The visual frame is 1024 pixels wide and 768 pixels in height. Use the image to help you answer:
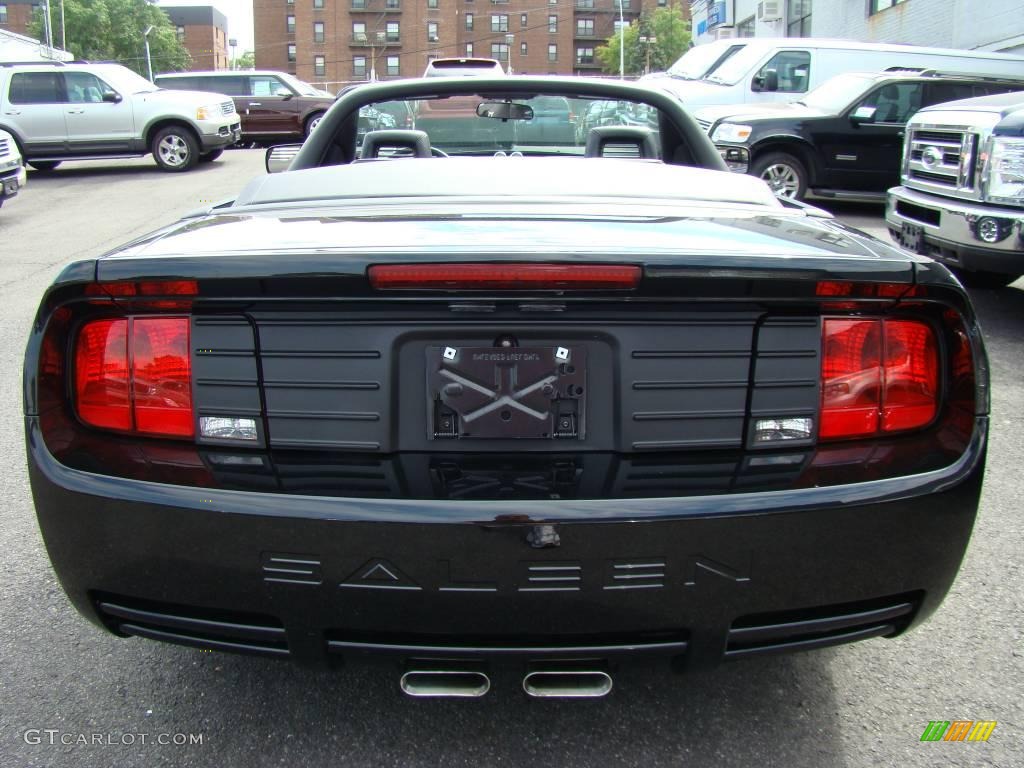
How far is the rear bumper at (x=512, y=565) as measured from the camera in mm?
1824

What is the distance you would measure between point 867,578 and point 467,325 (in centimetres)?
96

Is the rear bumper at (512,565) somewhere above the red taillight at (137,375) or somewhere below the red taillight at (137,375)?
below

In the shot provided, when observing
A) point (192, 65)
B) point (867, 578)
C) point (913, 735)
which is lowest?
point (913, 735)

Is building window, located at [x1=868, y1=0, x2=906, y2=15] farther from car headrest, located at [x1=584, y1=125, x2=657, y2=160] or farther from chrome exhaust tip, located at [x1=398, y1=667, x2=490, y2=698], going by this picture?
chrome exhaust tip, located at [x1=398, y1=667, x2=490, y2=698]

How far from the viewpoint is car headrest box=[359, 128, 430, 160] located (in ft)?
12.1

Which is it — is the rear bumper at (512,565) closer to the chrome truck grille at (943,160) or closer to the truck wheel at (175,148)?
the chrome truck grille at (943,160)

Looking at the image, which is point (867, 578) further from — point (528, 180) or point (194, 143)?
point (194, 143)

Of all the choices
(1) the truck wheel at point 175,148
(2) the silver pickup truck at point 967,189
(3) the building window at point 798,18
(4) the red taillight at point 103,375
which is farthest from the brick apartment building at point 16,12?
(4) the red taillight at point 103,375

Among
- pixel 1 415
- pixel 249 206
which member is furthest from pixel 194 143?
pixel 249 206

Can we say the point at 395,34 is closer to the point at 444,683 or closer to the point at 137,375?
the point at 137,375

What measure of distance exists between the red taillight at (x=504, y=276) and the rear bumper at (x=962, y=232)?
A: 16.7 ft

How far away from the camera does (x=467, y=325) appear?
1.88 meters

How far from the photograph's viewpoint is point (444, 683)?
2.05 meters

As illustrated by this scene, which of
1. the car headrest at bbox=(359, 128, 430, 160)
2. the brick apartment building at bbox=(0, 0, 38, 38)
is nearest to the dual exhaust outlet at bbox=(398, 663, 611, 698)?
the car headrest at bbox=(359, 128, 430, 160)
